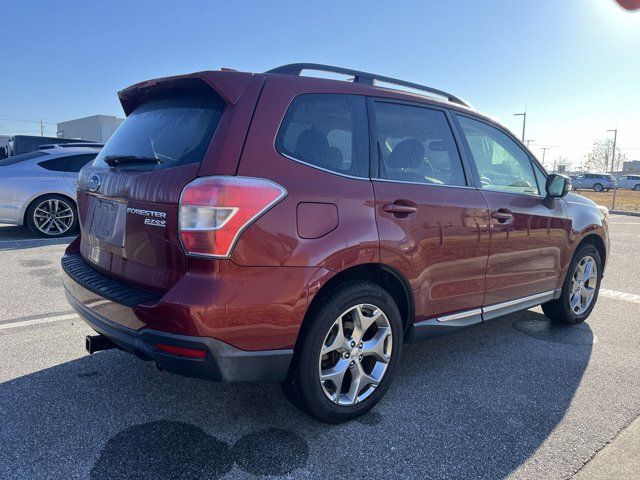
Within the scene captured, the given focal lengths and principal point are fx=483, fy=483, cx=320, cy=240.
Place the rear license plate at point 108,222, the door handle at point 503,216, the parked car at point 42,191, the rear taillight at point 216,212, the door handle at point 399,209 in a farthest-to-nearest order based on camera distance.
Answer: the parked car at point 42,191, the door handle at point 503,216, the door handle at point 399,209, the rear license plate at point 108,222, the rear taillight at point 216,212

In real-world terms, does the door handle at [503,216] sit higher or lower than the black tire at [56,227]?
higher

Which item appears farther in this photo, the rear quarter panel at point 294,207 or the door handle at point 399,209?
the door handle at point 399,209

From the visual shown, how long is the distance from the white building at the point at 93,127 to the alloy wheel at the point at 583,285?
4588 centimetres

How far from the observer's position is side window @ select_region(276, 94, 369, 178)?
2.45m

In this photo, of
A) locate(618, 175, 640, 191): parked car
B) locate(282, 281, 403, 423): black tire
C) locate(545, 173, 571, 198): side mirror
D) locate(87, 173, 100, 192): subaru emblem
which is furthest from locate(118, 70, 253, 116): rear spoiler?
locate(618, 175, 640, 191): parked car

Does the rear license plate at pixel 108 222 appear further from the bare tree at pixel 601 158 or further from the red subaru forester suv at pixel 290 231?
the bare tree at pixel 601 158

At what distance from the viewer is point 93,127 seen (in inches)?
1943

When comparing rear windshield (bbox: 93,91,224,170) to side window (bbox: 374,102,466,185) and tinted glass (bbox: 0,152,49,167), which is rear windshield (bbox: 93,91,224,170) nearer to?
side window (bbox: 374,102,466,185)

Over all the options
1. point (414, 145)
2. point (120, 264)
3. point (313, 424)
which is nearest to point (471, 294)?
point (414, 145)

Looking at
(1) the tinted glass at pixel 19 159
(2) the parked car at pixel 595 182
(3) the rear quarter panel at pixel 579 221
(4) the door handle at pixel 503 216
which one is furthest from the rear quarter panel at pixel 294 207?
(2) the parked car at pixel 595 182

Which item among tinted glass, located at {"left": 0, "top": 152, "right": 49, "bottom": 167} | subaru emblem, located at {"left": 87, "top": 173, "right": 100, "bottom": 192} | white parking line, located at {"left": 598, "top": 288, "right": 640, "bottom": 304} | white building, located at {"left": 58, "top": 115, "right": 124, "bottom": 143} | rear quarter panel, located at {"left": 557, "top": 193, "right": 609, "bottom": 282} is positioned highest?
white building, located at {"left": 58, "top": 115, "right": 124, "bottom": 143}

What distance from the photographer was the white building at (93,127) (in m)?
46.3

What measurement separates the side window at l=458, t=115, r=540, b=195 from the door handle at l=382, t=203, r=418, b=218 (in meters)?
0.89

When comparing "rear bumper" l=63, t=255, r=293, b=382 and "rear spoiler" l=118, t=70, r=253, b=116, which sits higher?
"rear spoiler" l=118, t=70, r=253, b=116
